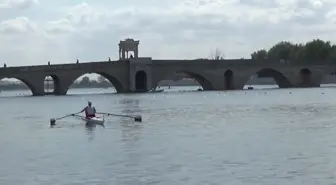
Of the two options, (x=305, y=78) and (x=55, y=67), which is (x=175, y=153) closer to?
(x=55, y=67)

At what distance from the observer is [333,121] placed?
35.9m

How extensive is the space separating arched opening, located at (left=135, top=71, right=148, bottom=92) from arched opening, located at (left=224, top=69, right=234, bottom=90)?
13.2m

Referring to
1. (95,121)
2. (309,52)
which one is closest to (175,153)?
(95,121)

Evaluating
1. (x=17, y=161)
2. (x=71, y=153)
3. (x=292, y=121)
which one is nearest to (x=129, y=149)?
(x=71, y=153)

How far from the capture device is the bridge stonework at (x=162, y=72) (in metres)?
99.9

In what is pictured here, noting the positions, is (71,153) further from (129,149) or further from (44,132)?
(44,132)

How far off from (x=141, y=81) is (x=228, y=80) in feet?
49.2

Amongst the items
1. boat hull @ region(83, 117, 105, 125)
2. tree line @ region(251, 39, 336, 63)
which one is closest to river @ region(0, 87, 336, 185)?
boat hull @ region(83, 117, 105, 125)

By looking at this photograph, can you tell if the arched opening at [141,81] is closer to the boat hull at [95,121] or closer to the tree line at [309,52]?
the tree line at [309,52]

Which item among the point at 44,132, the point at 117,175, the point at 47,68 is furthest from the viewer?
the point at 47,68

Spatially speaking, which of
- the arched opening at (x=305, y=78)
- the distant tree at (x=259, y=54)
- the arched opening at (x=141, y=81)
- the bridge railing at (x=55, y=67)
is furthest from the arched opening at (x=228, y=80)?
the distant tree at (x=259, y=54)

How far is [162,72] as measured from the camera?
110 m

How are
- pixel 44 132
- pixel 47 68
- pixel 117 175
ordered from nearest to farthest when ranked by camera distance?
pixel 117 175
pixel 44 132
pixel 47 68

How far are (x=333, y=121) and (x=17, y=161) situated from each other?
17400 millimetres
